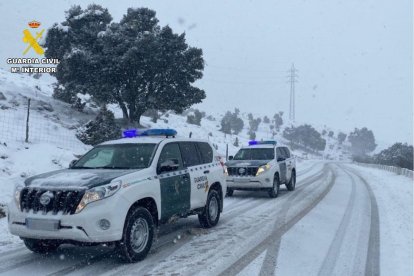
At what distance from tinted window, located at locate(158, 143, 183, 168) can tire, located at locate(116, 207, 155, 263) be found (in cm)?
109

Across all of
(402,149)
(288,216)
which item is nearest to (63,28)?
(288,216)

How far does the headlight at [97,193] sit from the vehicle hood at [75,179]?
0.08 metres

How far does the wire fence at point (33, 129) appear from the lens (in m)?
17.6

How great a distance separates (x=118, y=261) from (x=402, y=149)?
242 ft

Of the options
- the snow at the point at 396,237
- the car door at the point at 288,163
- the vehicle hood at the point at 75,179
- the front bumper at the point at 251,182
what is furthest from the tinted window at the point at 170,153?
the car door at the point at 288,163

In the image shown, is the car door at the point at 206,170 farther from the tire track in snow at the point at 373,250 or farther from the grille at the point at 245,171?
the grille at the point at 245,171

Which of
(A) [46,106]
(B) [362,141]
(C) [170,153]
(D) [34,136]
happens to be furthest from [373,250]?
(B) [362,141]

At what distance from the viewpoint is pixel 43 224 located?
5754 mm

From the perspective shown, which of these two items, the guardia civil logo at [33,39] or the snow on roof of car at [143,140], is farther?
the guardia civil logo at [33,39]

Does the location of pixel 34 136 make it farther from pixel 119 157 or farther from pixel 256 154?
pixel 119 157

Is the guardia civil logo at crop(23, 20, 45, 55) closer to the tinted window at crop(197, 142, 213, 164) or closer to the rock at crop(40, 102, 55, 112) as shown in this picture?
the rock at crop(40, 102, 55, 112)

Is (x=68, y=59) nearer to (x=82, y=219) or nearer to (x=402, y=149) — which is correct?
(x=82, y=219)

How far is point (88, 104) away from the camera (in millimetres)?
37469

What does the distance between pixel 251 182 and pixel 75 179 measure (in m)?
8.60
